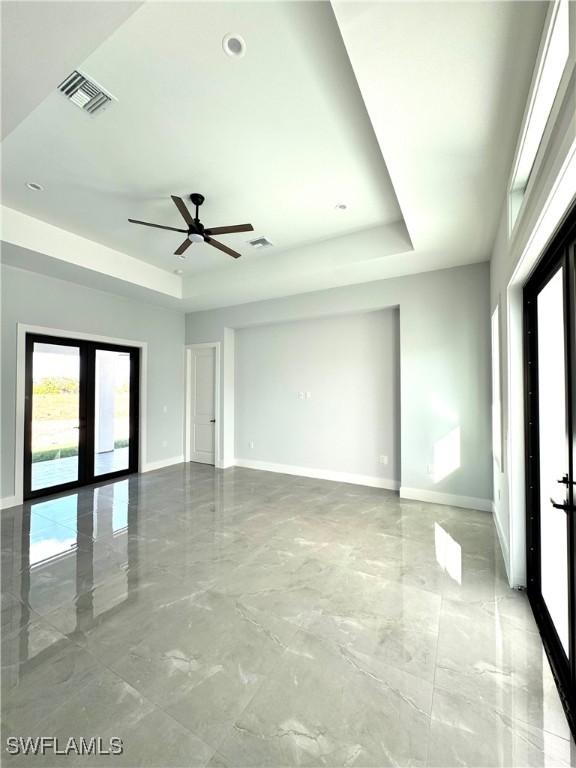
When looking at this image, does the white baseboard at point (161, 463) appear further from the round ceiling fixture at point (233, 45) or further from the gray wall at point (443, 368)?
the round ceiling fixture at point (233, 45)

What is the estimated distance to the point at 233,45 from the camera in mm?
1803

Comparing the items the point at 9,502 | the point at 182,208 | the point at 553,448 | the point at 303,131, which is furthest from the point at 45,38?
the point at 9,502

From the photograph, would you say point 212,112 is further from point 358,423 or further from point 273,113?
point 358,423

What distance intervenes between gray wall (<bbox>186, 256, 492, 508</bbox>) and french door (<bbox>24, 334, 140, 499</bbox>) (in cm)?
427

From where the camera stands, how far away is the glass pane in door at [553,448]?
1797 millimetres

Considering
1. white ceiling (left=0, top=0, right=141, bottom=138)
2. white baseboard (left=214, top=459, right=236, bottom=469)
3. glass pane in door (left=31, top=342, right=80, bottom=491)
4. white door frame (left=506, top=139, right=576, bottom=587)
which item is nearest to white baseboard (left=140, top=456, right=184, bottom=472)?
white baseboard (left=214, top=459, right=236, bottom=469)

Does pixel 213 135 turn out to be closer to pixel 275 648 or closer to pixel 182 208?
pixel 182 208

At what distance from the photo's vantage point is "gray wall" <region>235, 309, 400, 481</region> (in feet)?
16.0

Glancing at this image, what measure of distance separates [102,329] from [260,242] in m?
3.01

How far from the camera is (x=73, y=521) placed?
368cm

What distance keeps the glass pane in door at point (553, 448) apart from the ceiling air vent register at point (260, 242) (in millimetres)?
3094

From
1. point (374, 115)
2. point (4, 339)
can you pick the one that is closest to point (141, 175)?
point (374, 115)

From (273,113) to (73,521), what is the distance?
14.5 feet

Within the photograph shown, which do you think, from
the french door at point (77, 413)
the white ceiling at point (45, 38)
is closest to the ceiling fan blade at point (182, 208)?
the white ceiling at point (45, 38)
